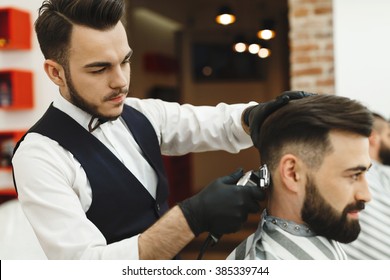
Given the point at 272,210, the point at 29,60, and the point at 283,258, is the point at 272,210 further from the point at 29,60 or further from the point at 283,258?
the point at 29,60

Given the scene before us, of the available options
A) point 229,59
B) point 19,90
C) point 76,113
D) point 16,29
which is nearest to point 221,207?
point 76,113

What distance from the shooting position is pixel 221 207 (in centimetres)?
118

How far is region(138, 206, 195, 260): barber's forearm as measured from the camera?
1.20 metres

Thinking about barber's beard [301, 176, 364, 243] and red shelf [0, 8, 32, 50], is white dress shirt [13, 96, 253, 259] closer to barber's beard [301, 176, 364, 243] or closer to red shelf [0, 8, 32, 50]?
barber's beard [301, 176, 364, 243]

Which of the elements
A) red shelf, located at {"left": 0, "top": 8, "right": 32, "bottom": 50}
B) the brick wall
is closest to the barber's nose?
the brick wall

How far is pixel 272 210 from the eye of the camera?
1.44 meters

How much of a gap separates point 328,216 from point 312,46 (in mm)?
2011

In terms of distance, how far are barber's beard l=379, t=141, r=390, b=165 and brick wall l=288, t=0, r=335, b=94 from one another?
1.88 ft

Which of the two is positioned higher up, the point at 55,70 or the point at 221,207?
the point at 55,70

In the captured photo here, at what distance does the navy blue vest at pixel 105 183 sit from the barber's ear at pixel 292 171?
461mm

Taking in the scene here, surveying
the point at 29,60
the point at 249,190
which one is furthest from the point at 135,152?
the point at 29,60

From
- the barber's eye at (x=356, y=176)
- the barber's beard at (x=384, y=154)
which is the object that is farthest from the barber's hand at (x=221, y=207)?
the barber's beard at (x=384, y=154)

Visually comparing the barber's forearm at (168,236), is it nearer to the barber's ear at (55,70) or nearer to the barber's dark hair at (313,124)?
the barber's dark hair at (313,124)

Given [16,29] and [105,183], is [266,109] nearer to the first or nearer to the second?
[105,183]
